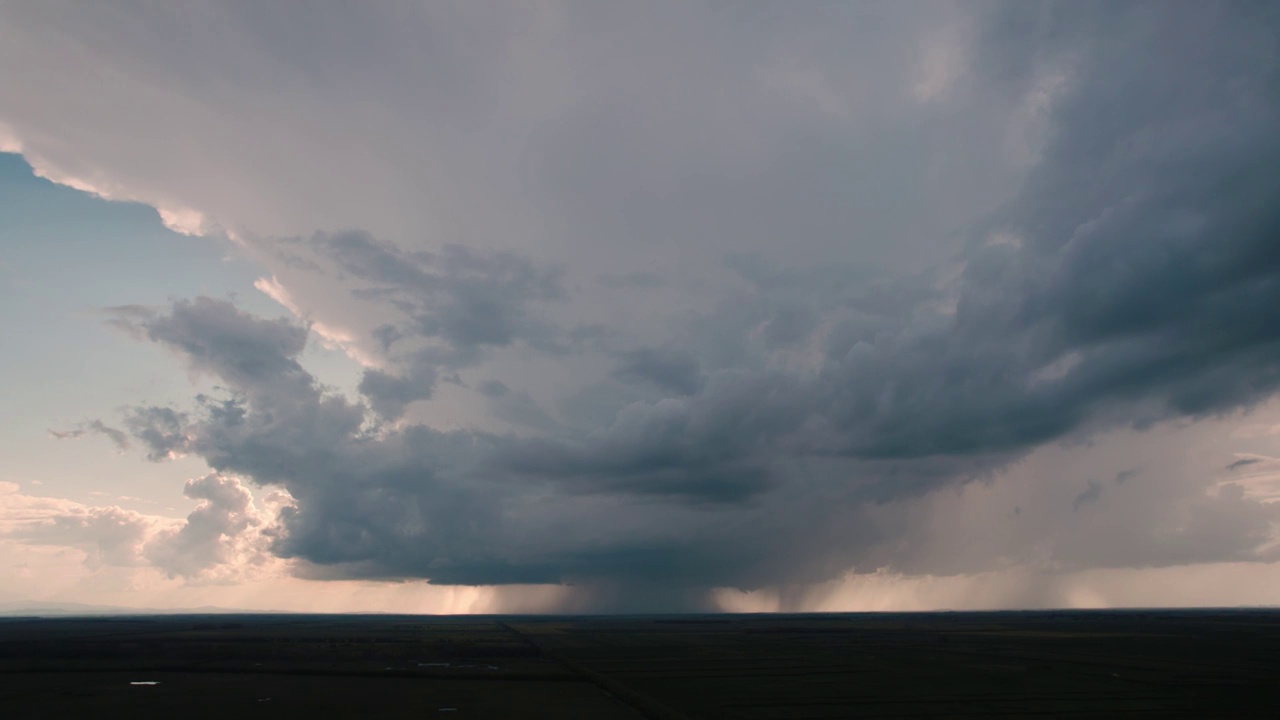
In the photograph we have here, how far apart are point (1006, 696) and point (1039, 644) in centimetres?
10018

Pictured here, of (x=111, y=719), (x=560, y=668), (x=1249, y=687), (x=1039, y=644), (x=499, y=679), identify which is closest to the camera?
(x=111, y=719)

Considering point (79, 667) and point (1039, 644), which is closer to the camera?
point (79, 667)

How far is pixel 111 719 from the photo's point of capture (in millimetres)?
76938

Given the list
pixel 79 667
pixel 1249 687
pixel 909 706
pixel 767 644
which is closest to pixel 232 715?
pixel 909 706

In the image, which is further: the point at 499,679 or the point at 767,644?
the point at 767,644

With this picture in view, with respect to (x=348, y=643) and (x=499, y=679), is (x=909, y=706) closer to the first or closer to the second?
(x=499, y=679)

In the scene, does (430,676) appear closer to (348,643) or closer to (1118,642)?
(348,643)

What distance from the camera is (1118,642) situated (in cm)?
17288

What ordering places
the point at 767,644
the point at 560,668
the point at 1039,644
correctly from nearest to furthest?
1. the point at 560,668
2. the point at 1039,644
3. the point at 767,644

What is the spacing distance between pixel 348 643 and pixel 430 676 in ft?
299

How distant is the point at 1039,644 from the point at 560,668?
109m

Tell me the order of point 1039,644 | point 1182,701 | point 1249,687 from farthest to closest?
point 1039,644
point 1249,687
point 1182,701

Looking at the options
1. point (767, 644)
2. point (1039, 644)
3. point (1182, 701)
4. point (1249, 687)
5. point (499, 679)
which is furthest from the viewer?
point (767, 644)

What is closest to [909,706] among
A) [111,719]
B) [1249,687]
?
[1249,687]
